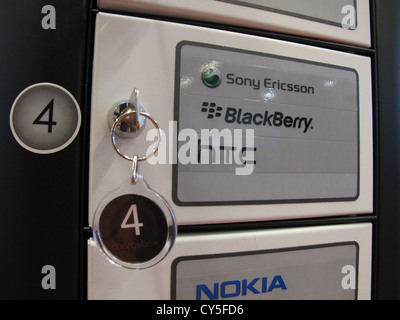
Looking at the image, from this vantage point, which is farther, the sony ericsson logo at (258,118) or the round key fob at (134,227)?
the sony ericsson logo at (258,118)

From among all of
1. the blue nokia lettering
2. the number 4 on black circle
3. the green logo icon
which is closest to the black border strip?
the green logo icon

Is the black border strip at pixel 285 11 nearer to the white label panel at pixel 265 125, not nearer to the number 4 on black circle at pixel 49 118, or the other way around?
the white label panel at pixel 265 125

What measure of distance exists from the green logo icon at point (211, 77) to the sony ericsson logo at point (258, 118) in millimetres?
Result: 36

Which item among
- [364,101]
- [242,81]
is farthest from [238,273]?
[364,101]

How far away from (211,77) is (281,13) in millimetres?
211

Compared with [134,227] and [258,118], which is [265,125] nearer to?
[258,118]

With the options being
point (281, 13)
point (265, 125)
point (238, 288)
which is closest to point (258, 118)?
point (265, 125)

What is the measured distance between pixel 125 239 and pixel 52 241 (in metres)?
0.13

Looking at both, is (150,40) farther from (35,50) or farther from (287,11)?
(287,11)

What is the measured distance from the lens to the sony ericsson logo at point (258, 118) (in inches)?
19.4

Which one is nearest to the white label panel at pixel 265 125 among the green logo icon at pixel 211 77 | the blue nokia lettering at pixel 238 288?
the green logo icon at pixel 211 77

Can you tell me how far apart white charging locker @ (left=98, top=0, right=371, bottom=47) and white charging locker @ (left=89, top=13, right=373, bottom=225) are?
3cm

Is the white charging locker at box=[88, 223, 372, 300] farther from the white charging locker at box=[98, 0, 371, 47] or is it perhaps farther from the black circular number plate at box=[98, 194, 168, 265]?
the white charging locker at box=[98, 0, 371, 47]

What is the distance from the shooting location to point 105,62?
0.45 meters
